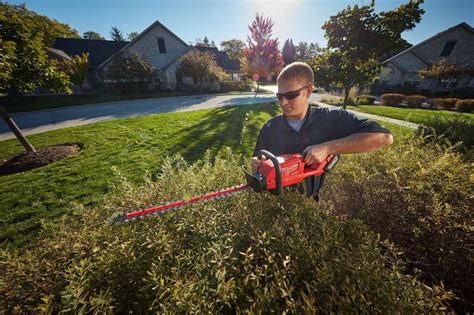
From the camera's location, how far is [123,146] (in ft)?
24.2

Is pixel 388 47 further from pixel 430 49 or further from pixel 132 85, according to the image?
pixel 430 49

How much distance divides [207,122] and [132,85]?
19.9 meters

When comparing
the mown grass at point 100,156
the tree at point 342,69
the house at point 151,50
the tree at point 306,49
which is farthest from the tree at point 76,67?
the tree at point 306,49

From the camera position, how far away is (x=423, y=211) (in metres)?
1.89

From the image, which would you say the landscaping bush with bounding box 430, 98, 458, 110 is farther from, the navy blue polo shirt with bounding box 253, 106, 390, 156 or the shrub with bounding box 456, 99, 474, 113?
the navy blue polo shirt with bounding box 253, 106, 390, 156

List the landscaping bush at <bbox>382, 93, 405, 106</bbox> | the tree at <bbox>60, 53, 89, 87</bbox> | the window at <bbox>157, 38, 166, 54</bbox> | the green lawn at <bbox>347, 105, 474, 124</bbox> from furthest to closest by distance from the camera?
the window at <bbox>157, 38, 166, 54</bbox>, the tree at <bbox>60, 53, 89, 87</bbox>, the landscaping bush at <bbox>382, 93, 405, 106</bbox>, the green lawn at <bbox>347, 105, 474, 124</bbox>

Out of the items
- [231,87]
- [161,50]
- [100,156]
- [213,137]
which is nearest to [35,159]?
[100,156]

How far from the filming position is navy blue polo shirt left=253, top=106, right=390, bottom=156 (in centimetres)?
209

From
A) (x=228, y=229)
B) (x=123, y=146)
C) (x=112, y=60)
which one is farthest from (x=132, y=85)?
(x=228, y=229)

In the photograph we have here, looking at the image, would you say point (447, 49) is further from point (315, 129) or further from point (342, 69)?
point (315, 129)

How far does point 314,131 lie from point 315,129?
0.09 ft

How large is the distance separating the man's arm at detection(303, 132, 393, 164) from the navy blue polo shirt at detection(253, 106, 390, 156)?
0.43ft

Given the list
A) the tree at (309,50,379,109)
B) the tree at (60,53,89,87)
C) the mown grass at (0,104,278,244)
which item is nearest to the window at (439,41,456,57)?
the tree at (309,50,379,109)

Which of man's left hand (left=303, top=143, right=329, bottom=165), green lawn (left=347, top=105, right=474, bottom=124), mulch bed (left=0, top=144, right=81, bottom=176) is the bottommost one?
mulch bed (left=0, top=144, right=81, bottom=176)
